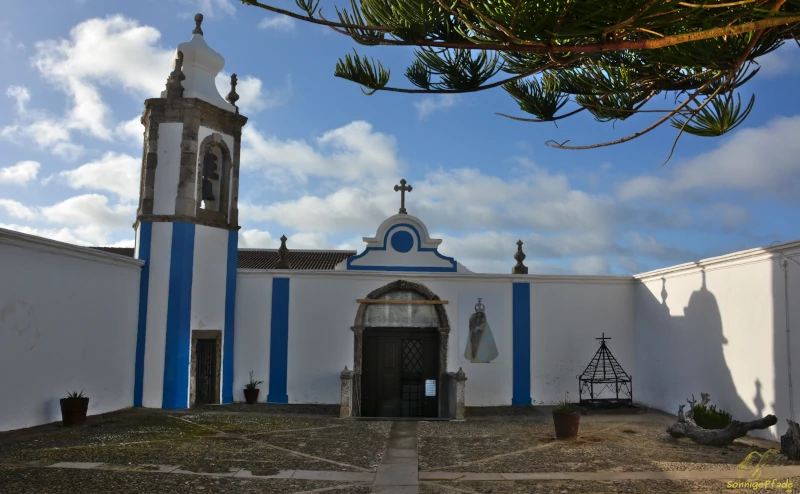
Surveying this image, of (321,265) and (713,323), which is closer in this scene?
(713,323)

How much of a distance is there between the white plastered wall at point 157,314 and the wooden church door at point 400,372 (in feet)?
13.6

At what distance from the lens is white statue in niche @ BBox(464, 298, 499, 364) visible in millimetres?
13383

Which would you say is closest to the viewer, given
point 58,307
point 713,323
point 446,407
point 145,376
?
point 58,307

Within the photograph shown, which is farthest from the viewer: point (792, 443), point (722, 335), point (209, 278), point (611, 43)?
point (209, 278)

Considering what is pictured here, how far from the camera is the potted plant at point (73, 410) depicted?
9266 mm

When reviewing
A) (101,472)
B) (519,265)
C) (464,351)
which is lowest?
(101,472)

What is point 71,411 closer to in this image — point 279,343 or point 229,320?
point 229,320

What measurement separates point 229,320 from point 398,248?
3908mm

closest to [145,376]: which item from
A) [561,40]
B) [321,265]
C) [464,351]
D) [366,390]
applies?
[366,390]

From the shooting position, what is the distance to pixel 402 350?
44.6 feet

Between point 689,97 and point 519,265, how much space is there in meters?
9.05

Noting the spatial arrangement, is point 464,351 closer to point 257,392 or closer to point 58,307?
point 257,392

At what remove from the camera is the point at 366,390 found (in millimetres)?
13414

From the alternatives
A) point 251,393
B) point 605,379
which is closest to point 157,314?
point 251,393
